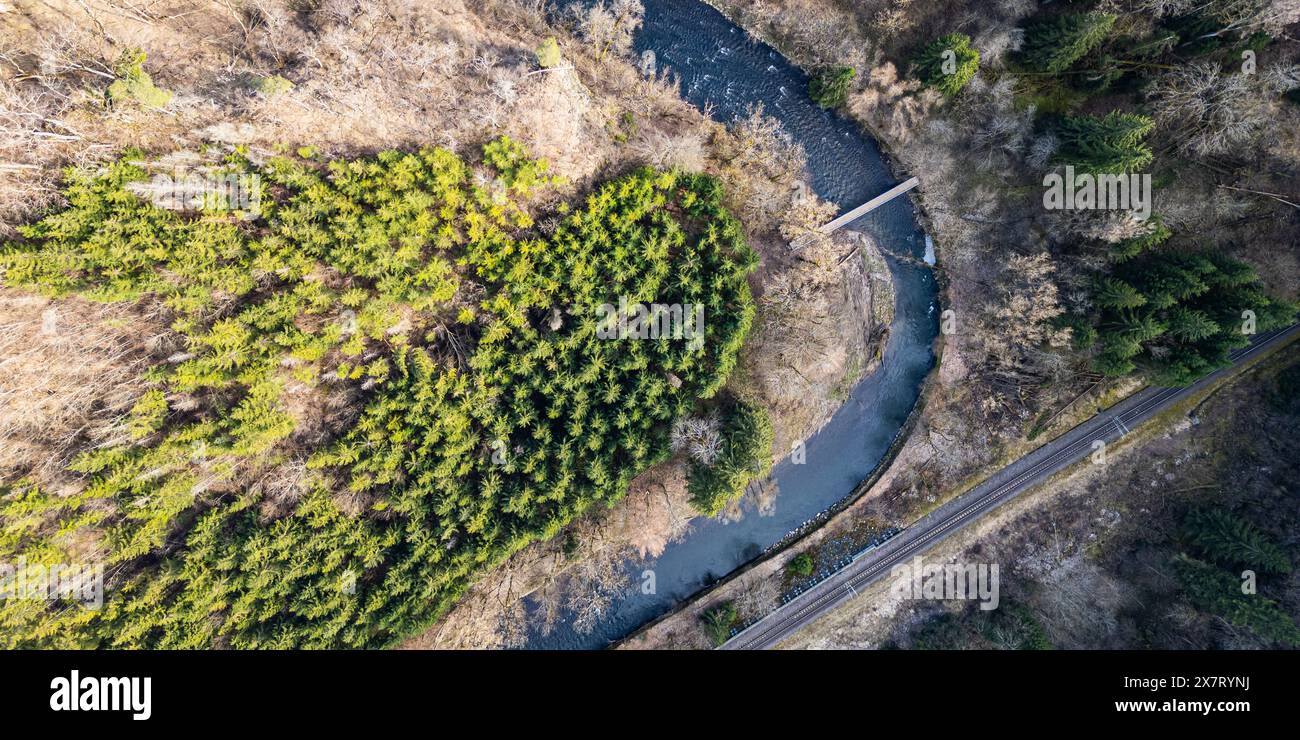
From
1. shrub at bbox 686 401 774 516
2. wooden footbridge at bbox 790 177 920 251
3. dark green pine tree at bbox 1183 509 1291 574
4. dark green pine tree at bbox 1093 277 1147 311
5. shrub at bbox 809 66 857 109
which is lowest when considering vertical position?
dark green pine tree at bbox 1183 509 1291 574

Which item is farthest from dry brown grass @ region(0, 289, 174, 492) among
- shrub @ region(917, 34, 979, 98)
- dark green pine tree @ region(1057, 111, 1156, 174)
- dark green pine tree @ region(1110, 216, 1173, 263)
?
dark green pine tree @ region(1110, 216, 1173, 263)

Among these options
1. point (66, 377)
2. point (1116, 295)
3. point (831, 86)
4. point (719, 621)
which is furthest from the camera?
point (719, 621)

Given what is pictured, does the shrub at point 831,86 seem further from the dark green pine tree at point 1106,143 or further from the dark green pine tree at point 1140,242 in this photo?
the dark green pine tree at point 1140,242

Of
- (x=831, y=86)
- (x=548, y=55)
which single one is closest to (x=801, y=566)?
(x=831, y=86)

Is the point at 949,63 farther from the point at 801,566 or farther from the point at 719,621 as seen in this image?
the point at 719,621

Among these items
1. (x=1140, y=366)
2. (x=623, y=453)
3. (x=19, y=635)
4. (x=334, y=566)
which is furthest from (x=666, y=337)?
(x=19, y=635)

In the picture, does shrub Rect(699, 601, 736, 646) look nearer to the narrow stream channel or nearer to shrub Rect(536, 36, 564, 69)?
the narrow stream channel
